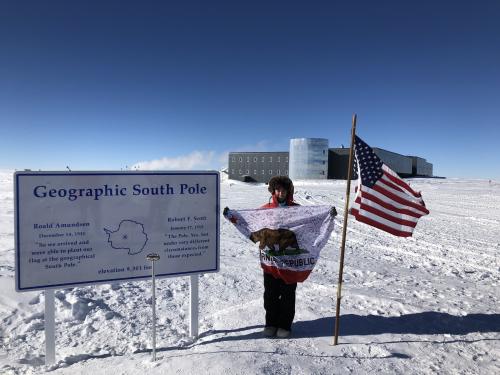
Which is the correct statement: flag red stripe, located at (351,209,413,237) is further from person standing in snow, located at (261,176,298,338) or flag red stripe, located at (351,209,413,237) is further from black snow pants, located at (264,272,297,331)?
black snow pants, located at (264,272,297,331)

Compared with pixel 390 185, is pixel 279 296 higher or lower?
lower

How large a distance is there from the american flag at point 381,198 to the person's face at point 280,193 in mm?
751

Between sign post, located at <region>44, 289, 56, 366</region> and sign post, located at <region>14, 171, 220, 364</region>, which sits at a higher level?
sign post, located at <region>14, 171, 220, 364</region>

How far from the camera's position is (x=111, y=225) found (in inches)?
139

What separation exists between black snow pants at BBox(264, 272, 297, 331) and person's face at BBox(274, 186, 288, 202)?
2.81 feet

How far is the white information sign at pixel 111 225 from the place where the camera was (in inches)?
128

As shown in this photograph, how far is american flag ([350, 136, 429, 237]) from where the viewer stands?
12.2 ft

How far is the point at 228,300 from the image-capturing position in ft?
16.6

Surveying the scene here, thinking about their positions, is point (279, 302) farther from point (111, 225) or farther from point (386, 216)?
point (111, 225)

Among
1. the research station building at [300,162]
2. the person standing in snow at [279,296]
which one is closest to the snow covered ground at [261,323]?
the person standing in snow at [279,296]

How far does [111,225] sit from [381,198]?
2.95 m

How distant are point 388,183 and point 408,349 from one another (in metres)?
1.79

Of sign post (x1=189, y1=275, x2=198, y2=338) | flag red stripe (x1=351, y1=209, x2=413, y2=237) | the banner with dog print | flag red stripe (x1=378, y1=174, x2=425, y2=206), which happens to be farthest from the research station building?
sign post (x1=189, y1=275, x2=198, y2=338)

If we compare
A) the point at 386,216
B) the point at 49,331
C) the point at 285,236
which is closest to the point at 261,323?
the point at 285,236
